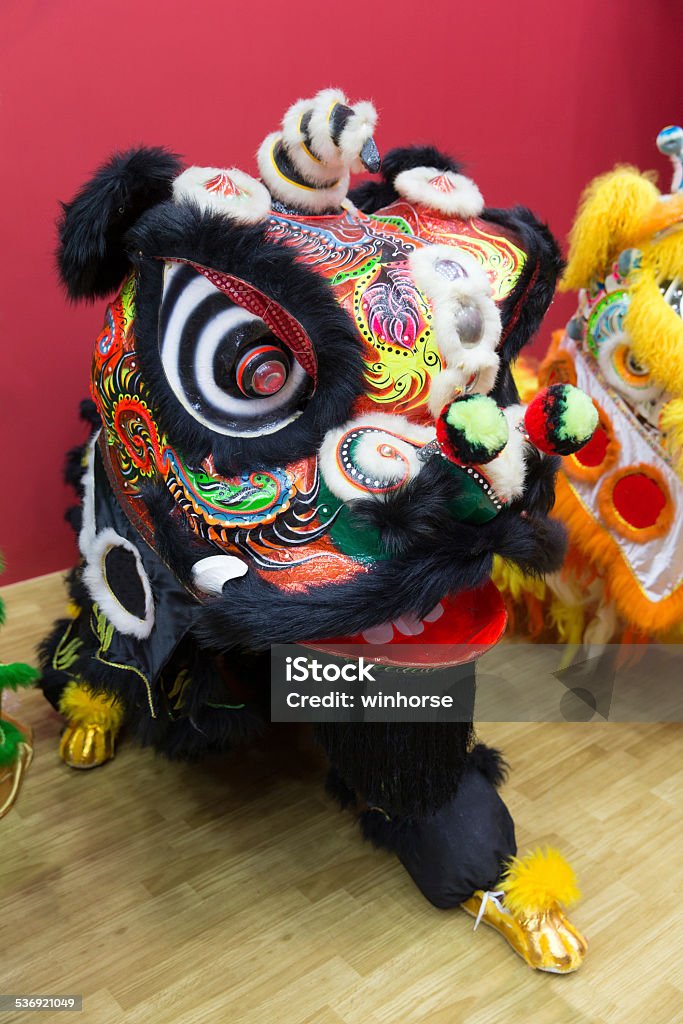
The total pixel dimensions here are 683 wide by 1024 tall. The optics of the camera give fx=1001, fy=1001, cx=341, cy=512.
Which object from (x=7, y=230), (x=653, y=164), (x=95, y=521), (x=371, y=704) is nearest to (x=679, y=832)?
(x=371, y=704)

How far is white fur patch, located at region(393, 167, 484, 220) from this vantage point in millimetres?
1003

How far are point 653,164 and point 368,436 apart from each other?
169cm

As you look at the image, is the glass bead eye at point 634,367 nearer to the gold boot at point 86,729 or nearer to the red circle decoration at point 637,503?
A: the red circle decoration at point 637,503

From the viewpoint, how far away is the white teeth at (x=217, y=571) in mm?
844

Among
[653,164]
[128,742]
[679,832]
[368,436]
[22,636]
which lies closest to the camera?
[368,436]

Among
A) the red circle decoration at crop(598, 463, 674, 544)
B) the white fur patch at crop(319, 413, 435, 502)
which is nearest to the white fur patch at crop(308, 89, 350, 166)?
the white fur patch at crop(319, 413, 435, 502)

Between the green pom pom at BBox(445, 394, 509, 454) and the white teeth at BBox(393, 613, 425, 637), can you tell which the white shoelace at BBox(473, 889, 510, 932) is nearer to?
the white teeth at BBox(393, 613, 425, 637)

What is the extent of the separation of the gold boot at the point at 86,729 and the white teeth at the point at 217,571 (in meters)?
0.43

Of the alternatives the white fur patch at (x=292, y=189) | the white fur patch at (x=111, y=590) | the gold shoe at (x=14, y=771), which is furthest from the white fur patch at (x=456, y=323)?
the gold shoe at (x=14, y=771)

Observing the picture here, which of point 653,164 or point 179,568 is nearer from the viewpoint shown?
point 179,568

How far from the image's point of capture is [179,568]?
0.90 metres

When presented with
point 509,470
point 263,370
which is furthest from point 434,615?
point 263,370

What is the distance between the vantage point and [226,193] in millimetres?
871

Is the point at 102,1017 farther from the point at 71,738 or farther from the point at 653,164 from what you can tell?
the point at 653,164
